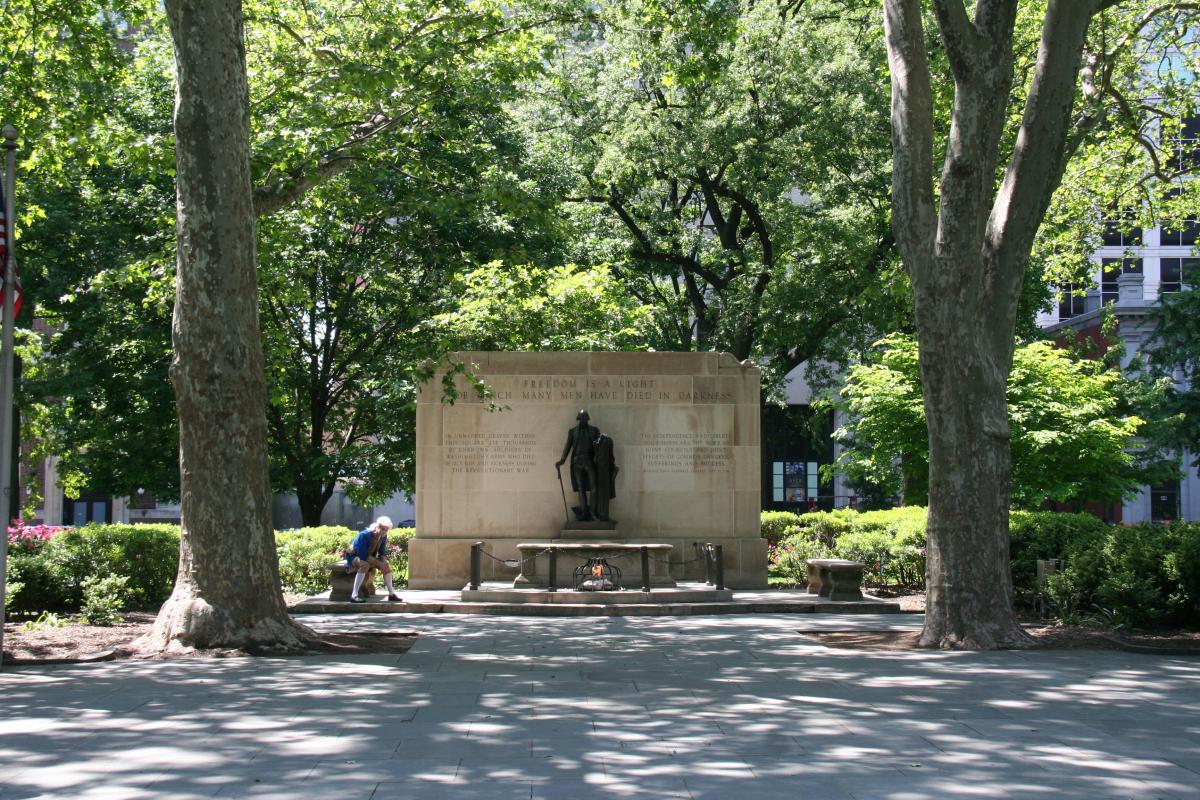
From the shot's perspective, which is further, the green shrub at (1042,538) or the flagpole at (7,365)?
the green shrub at (1042,538)

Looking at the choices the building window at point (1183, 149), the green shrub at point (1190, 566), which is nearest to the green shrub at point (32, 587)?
the green shrub at point (1190, 566)

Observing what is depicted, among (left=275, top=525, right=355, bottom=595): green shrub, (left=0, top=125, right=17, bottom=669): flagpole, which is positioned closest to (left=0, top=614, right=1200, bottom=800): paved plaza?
(left=0, top=125, right=17, bottom=669): flagpole

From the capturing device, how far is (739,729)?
28.1ft

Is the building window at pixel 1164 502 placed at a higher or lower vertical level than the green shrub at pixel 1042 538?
lower

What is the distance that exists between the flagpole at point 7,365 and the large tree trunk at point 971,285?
10.0 meters

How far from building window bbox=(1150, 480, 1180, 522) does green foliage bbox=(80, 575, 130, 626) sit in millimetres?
48066

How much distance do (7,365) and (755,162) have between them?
20433mm

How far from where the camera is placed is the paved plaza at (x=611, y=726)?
6.85 meters

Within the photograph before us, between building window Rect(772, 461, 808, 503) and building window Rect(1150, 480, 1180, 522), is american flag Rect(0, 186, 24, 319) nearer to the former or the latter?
building window Rect(772, 461, 808, 503)

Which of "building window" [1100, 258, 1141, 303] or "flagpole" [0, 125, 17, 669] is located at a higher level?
"building window" [1100, 258, 1141, 303]

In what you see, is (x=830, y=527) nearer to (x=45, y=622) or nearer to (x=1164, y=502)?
(x=45, y=622)

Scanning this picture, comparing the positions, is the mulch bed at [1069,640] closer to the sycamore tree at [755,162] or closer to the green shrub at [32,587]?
the green shrub at [32,587]

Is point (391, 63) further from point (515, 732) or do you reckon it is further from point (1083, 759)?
point (1083, 759)

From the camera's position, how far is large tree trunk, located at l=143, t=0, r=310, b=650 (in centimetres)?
1277
